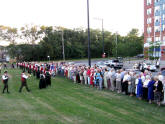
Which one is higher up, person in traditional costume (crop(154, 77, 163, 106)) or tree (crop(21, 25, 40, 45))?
tree (crop(21, 25, 40, 45))

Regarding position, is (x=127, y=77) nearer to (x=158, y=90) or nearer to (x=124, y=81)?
(x=124, y=81)

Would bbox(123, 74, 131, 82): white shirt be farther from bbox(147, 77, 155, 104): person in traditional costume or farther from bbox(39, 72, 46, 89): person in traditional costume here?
bbox(39, 72, 46, 89): person in traditional costume

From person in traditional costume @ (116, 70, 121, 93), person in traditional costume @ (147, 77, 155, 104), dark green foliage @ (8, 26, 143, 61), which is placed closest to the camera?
person in traditional costume @ (147, 77, 155, 104)

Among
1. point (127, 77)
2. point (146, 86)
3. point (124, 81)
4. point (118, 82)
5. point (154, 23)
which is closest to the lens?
point (146, 86)

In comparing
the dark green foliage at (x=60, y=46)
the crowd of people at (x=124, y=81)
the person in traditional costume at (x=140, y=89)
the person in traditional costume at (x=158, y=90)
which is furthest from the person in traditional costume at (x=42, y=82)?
the dark green foliage at (x=60, y=46)

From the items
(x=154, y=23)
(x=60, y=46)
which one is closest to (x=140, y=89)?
(x=154, y=23)

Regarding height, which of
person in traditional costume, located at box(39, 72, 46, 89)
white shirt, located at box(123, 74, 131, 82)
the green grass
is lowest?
the green grass

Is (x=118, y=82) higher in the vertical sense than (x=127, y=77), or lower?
lower

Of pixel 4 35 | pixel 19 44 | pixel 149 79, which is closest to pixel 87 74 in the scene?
pixel 149 79

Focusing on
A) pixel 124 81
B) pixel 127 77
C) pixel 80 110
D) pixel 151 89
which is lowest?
pixel 80 110

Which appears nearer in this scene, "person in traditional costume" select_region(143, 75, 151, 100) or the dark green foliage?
"person in traditional costume" select_region(143, 75, 151, 100)

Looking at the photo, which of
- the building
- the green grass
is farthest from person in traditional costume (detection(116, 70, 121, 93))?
the building

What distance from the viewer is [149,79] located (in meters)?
10.4

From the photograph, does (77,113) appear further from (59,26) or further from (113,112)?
(59,26)
